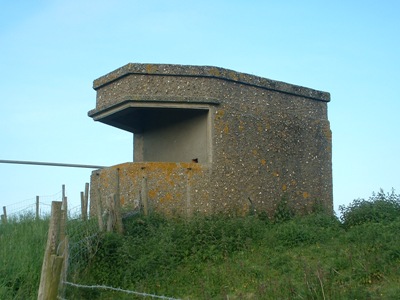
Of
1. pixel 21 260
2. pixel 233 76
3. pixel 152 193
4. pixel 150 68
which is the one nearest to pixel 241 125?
pixel 233 76

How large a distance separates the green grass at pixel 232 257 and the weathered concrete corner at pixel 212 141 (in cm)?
73

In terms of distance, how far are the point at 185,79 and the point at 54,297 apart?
633 cm

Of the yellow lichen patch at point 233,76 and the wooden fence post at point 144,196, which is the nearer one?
the wooden fence post at point 144,196

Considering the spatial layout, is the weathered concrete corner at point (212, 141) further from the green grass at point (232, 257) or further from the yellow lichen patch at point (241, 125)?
the green grass at point (232, 257)

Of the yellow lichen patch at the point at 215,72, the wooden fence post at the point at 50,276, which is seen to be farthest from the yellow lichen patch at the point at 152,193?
the wooden fence post at the point at 50,276

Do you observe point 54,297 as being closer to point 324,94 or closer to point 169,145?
point 169,145

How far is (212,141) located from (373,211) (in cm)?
329

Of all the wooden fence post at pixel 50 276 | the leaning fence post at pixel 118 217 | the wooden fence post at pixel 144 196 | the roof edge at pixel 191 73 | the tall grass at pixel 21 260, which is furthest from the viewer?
the roof edge at pixel 191 73

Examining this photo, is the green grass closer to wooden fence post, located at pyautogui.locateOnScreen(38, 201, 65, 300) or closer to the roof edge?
wooden fence post, located at pyautogui.locateOnScreen(38, 201, 65, 300)

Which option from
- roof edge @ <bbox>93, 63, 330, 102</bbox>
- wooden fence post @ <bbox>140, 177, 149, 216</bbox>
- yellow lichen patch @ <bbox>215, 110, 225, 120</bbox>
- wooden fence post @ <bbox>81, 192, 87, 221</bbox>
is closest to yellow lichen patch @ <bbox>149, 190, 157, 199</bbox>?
wooden fence post @ <bbox>140, 177, 149, 216</bbox>

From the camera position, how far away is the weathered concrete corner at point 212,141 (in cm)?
1273

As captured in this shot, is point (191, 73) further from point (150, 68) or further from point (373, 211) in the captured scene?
point (373, 211)

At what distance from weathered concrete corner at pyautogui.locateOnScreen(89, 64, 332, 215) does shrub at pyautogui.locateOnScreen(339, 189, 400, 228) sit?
1.61 meters

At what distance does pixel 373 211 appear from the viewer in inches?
476
